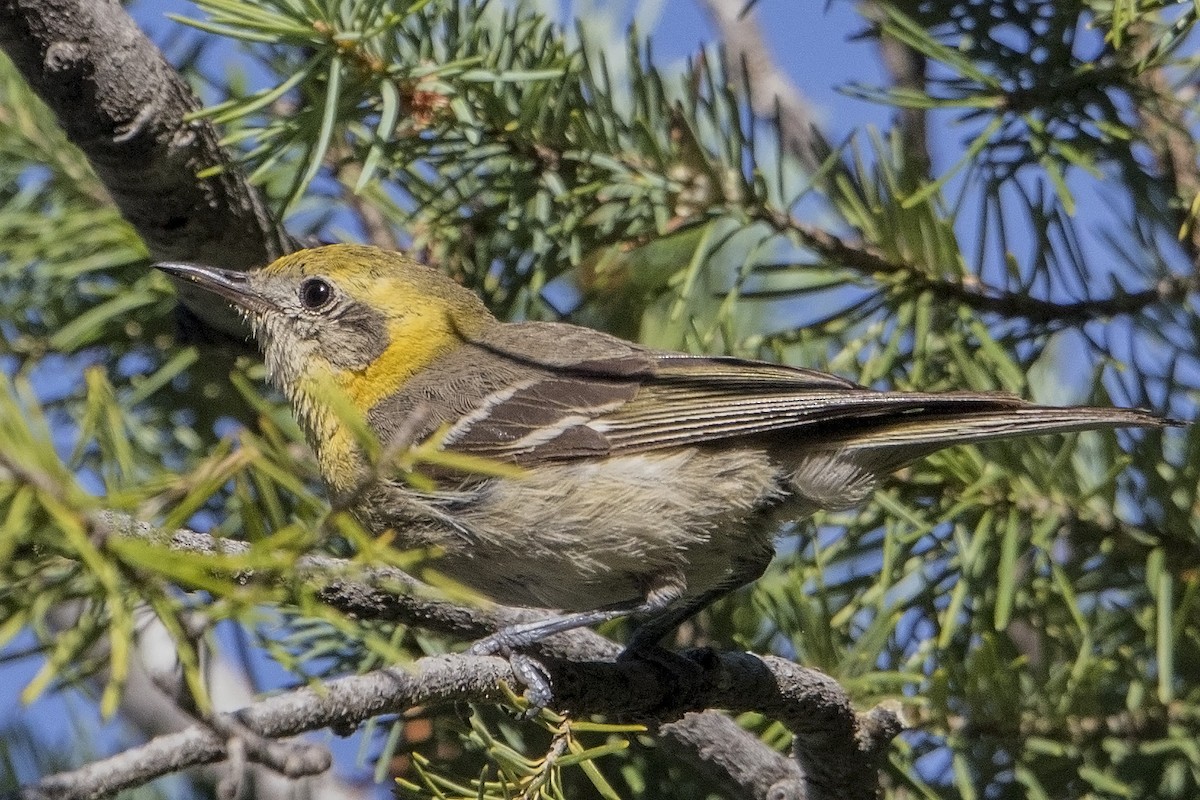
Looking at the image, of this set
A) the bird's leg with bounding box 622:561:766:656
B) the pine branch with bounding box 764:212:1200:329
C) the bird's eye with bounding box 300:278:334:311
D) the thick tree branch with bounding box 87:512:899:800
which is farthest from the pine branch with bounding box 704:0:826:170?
the thick tree branch with bounding box 87:512:899:800

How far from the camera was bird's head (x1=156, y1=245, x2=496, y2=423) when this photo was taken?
13.4 feet

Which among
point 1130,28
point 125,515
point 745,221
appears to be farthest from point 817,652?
A: point 125,515

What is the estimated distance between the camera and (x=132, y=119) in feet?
10.0

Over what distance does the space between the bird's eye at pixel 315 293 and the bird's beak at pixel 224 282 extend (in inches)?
7.6

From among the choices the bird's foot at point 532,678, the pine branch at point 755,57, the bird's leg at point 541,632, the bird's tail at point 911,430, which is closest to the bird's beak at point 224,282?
the bird's leg at point 541,632

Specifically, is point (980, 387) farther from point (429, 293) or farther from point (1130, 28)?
point (429, 293)

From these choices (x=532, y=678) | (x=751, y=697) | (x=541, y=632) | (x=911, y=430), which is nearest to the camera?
(x=532, y=678)

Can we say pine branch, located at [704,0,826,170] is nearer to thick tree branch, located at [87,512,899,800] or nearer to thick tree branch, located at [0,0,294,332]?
thick tree branch, located at [0,0,294,332]

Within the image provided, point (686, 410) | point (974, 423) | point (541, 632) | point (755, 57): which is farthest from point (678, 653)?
point (755, 57)

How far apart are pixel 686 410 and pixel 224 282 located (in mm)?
1311

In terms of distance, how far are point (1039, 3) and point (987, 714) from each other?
1.79 meters

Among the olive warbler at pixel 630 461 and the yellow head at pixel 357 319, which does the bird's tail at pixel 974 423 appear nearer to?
the olive warbler at pixel 630 461

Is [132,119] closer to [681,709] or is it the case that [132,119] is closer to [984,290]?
[681,709]

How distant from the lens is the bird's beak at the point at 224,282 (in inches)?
140
